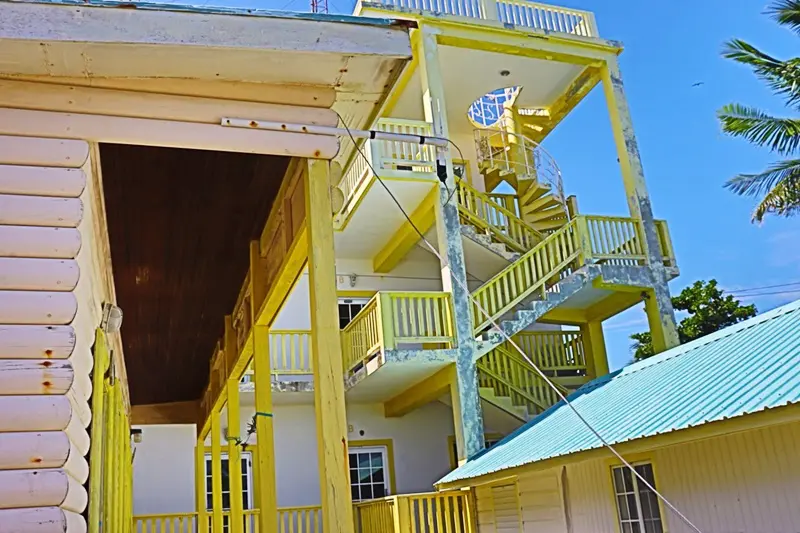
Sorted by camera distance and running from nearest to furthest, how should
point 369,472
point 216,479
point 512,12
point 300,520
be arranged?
point 216,479, point 300,520, point 512,12, point 369,472

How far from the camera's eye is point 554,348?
16469 mm

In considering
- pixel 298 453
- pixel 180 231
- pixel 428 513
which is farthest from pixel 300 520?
pixel 180 231

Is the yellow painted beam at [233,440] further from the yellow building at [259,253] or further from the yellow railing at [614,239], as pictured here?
the yellow railing at [614,239]

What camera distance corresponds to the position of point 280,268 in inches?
195

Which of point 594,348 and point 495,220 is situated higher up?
point 495,220

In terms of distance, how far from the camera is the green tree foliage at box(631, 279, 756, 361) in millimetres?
23375

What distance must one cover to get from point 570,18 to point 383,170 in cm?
612

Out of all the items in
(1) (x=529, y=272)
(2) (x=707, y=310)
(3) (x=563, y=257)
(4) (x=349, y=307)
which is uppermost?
(2) (x=707, y=310)

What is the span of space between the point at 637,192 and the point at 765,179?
298 cm

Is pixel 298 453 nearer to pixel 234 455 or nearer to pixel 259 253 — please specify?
pixel 234 455

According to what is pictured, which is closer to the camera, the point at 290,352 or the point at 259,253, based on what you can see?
the point at 259,253

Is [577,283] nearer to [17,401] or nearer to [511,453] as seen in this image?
[511,453]

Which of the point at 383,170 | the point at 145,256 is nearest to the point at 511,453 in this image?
the point at 383,170

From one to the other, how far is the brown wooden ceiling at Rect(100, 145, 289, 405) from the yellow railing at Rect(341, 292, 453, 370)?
455cm
